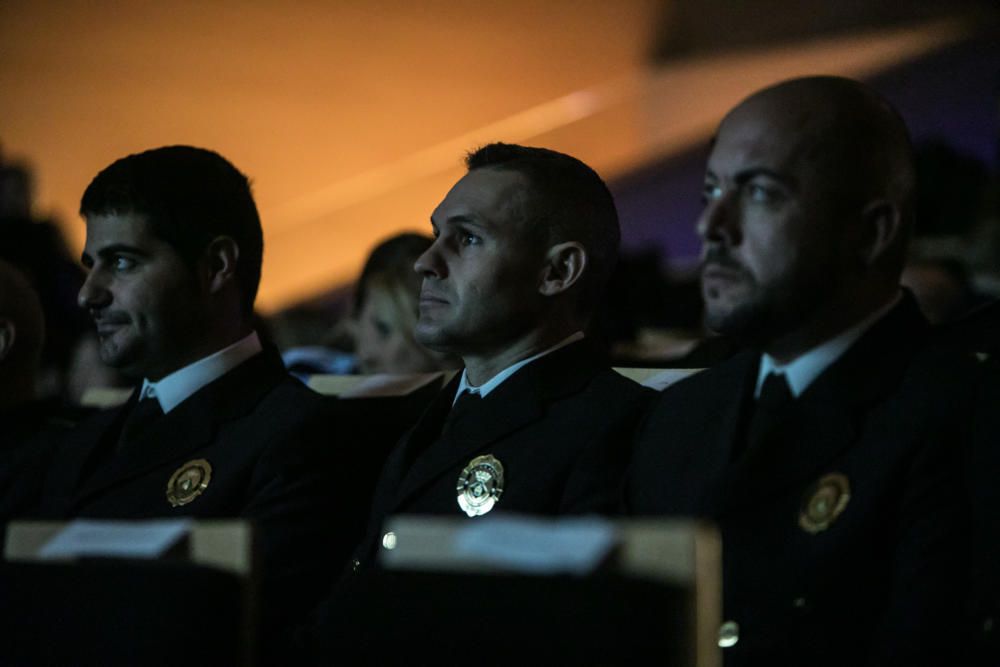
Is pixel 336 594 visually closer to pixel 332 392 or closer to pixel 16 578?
pixel 16 578

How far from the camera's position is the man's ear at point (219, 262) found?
2.46 metres

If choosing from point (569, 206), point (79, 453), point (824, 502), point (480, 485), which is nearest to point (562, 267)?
point (569, 206)

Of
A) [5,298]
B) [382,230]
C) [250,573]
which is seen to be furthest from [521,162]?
[382,230]

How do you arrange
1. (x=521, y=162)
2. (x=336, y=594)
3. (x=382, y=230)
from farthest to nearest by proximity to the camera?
(x=382, y=230)
(x=521, y=162)
(x=336, y=594)

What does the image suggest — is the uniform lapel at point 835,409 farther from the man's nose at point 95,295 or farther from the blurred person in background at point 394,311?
the blurred person in background at point 394,311

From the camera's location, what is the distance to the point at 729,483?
→ 1.61 metres

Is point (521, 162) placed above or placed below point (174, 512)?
above

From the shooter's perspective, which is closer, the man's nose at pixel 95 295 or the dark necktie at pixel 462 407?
the dark necktie at pixel 462 407

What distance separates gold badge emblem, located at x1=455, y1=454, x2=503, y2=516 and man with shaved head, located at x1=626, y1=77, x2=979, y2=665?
334 mm

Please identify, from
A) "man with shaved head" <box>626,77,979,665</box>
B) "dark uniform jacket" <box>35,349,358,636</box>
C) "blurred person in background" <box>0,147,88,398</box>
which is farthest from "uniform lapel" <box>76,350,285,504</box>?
"blurred person in background" <box>0,147,88,398</box>

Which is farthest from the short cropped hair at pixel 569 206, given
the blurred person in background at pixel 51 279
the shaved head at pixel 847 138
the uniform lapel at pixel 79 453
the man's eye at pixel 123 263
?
the blurred person in background at pixel 51 279

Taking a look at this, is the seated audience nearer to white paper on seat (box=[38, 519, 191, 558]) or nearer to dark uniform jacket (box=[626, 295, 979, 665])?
dark uniform jacket (box=[626, 295, 979, 665])

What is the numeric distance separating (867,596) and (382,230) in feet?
21.8

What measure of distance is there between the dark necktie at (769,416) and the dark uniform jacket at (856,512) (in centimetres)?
1
